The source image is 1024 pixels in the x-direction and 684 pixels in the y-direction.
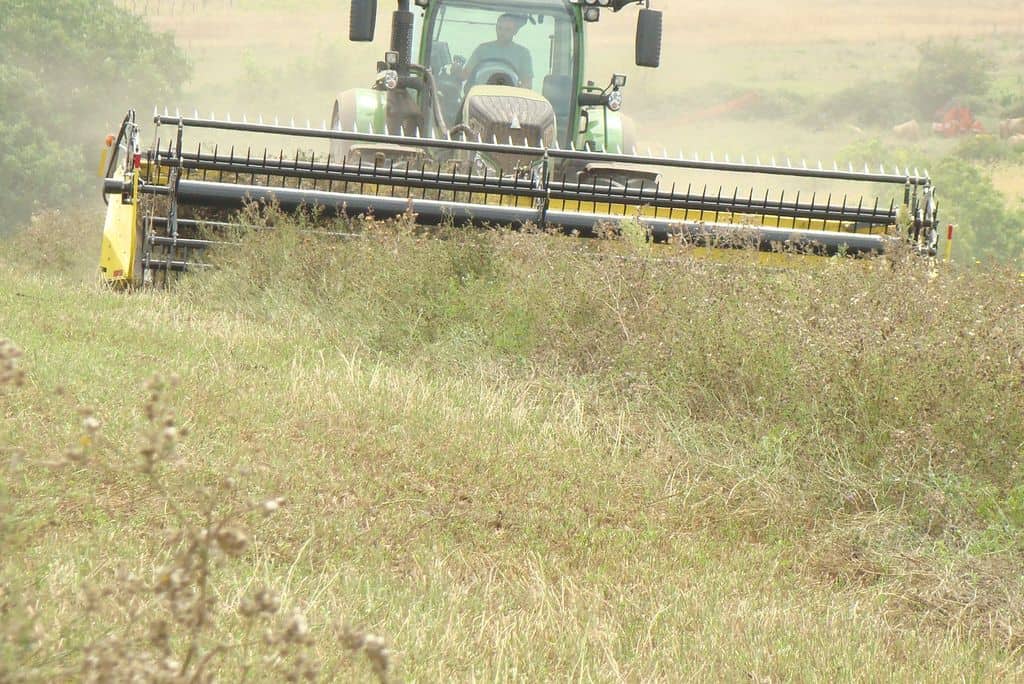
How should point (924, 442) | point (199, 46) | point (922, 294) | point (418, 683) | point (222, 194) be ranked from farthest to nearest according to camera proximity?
1. point (199, 46)
2. point (222, 194)
3. point (922, 294)
4. point (924, 442)
5. point (418, 683)

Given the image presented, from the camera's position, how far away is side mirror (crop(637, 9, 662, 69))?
32.5ft

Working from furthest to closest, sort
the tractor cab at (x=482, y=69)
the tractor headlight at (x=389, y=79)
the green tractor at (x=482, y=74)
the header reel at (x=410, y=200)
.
Result: the tractor cab at (x=482, y=69) < the green tractor at (x=482, y=74) < the tractor headlight at (x=389, y=79) < the header reel at (x=410, y=200)

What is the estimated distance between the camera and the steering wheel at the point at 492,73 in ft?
35.6

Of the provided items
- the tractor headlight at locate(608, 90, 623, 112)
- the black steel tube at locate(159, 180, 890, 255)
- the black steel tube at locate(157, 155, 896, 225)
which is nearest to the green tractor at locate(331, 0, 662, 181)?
the tractor headlight at locate(608, 90, 623, 112)

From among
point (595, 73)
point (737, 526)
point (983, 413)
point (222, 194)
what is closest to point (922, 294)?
point (983, 413)

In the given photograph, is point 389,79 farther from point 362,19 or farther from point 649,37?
point 649,37

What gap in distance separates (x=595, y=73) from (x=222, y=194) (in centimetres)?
4476

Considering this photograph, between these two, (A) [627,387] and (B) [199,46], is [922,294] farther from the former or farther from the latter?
(B) [199,46]

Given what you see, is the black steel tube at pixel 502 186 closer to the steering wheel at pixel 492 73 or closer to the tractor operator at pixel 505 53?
the steering wheel at pixel 492 73

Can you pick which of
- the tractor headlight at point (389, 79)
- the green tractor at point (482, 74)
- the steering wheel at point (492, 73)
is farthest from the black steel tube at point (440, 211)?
the steering wheel at point (492, 73)

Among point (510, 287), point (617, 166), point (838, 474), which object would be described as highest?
point (617, 166)

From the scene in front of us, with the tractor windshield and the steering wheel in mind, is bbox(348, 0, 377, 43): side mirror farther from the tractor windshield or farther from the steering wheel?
the steering wheel

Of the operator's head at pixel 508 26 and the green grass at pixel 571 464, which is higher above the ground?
the operator's head at pixel 508 26

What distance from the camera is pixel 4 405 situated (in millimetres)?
5098
